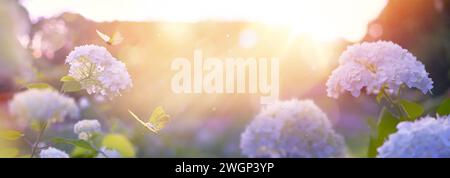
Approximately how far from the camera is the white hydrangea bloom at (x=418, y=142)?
1.86ft

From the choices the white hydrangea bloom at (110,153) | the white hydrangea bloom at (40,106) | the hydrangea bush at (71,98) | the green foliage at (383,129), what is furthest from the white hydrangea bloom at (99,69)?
the green foliage at (383,129)

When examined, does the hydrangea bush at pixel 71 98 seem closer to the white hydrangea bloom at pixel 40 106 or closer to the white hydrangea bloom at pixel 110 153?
the white hydrangea bloom at pixel 40 106

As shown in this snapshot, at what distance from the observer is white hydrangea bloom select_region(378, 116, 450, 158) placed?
0.57m

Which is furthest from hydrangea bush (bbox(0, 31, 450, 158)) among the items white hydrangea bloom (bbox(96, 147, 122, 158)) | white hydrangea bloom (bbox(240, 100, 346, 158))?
white hydrangea bloom (bbox(96, 147, 122, 158))

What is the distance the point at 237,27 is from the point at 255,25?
6 centimetres

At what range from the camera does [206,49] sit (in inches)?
57.0

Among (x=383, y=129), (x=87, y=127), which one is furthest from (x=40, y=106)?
(x=383, y=129)

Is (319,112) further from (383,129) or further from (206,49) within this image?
(206,49)

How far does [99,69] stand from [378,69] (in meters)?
0.37

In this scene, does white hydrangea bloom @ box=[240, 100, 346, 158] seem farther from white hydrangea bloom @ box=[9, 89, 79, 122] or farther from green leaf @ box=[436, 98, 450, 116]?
white hydrangea bloom @ box=[9, 89, 79, 122]

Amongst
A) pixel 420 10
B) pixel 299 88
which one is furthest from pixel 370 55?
pixel 299 88

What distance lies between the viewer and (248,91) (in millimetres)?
1277

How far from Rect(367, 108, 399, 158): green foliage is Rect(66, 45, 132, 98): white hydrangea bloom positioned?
0.34 metres

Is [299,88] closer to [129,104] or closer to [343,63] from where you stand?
[129,104]
